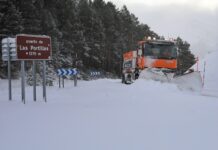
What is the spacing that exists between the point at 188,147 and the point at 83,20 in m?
71.8

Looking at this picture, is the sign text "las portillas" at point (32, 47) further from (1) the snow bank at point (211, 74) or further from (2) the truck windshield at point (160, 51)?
(1) the snow bank at point (211, 74)

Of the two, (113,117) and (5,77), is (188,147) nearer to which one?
(113,117)

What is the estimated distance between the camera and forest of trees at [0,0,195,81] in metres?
36.2

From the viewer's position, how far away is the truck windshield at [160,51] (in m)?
27.5

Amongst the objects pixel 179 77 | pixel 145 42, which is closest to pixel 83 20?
pixel 145 42

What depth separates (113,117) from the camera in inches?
405

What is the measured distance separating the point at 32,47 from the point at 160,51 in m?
13.1

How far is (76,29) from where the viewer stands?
65.7 meters

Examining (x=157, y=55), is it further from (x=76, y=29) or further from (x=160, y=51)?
(x=76, y=29)

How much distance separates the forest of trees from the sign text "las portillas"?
1777cm

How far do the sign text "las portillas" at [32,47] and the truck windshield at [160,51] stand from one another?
11.7 meters

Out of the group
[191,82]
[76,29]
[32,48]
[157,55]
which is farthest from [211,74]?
[76,29]

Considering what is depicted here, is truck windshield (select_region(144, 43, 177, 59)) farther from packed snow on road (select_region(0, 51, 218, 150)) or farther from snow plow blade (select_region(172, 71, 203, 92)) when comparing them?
packed snow on road (select_region(0, 51, 218, 150))

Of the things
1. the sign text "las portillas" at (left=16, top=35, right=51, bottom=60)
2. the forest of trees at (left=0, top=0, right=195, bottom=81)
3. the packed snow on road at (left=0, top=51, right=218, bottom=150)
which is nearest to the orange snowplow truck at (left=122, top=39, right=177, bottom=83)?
the forest of trees at (left=0, top=0, right=195, bottom=81)
